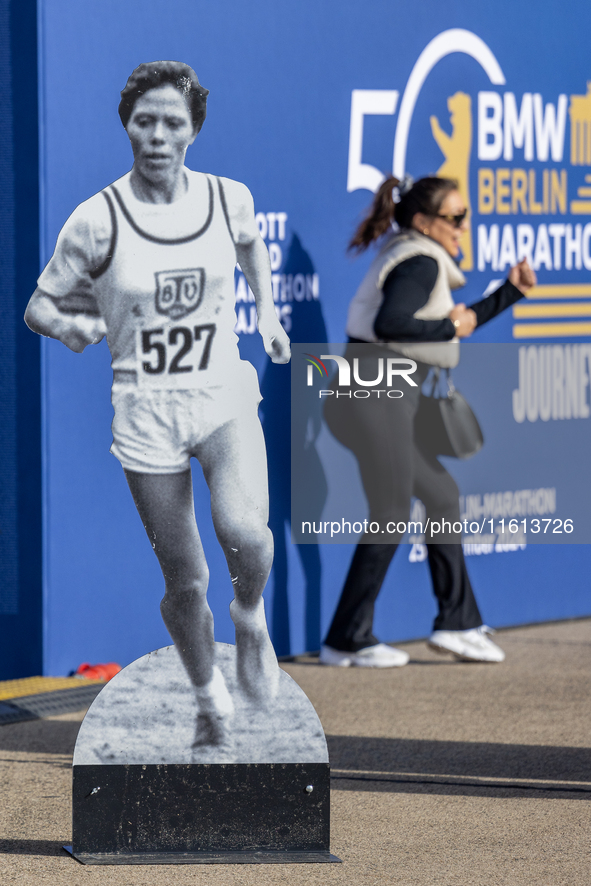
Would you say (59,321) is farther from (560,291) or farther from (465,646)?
(560,291)

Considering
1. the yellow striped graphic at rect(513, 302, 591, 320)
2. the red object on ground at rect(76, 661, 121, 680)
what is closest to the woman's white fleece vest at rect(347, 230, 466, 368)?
the yellow striped graphic at rect(513, 302, 591, 320)

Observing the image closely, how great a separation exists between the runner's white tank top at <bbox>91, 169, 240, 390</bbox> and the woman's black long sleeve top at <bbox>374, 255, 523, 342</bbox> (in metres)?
2.73

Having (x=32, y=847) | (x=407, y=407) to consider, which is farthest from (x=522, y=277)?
(x=32, y=847)

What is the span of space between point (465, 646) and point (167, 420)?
130 inches

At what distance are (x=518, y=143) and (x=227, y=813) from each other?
15.6 ft

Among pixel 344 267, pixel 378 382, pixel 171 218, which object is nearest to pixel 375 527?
pixel 378 382

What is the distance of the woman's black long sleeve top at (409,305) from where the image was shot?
7035mm

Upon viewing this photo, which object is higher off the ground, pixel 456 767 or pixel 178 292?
pixel 178 292

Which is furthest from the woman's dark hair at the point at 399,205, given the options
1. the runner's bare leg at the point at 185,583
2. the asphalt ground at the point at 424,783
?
the runner's bare leg at the point at 185,583

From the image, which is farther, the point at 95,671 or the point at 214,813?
the point at 95,671

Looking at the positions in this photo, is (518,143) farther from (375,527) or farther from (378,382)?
(375,527)

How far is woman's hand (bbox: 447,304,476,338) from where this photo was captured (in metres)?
7.14

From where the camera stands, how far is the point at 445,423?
7.29m

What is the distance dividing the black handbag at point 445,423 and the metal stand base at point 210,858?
3.18m
